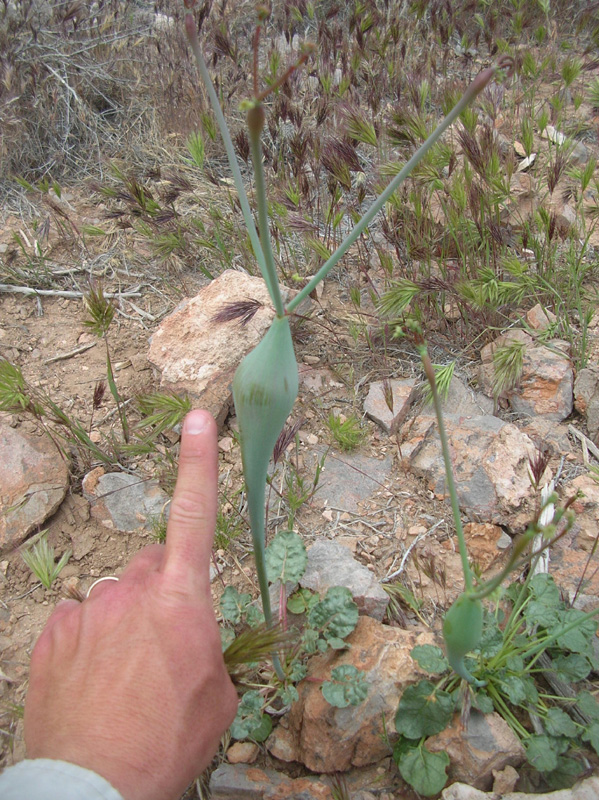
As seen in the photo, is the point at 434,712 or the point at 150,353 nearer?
the point at 434,712

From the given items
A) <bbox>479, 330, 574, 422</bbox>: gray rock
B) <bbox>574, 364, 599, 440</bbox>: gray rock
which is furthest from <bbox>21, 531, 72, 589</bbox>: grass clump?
<bbox>574, 364, 599, 440</bbox>: gray rock

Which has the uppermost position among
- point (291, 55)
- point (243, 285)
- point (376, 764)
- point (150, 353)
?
point (291, 55)

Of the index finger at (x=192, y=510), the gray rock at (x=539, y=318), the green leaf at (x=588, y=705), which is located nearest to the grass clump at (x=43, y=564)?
the index finger at (x=192, y=510)

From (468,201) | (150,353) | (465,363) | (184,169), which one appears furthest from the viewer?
(184,169)

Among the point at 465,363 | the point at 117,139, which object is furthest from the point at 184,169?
the point at 465,363

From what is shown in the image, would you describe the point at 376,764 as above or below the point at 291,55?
below

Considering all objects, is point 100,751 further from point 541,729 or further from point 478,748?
point 541,729
